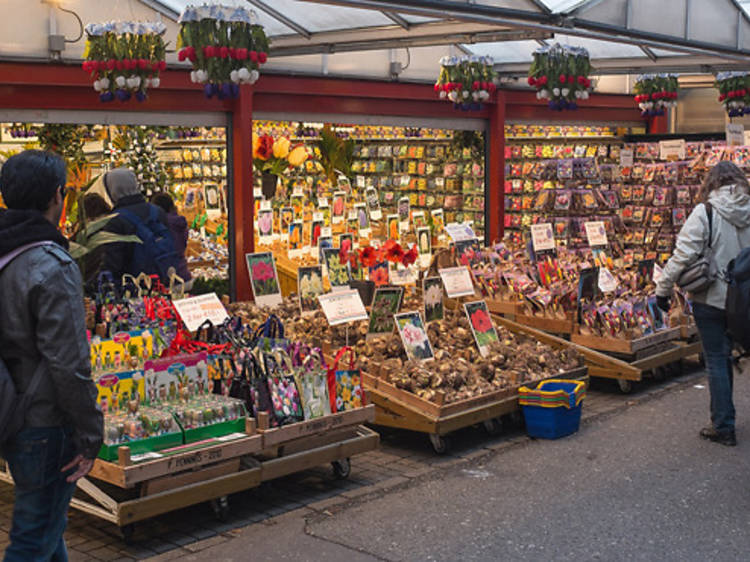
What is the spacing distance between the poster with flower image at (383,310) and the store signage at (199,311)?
131cm

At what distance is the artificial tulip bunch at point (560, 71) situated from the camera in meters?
9.60

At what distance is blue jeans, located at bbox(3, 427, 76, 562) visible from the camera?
2.99 metres

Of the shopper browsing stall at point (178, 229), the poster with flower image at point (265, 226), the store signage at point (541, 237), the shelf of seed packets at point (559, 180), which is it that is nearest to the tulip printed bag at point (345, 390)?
the shopper browsing stall at point (178, 229)

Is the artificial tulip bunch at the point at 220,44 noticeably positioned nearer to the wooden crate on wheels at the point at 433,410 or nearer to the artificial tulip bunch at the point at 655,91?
the wooden crate on wheels at the point at 433,410

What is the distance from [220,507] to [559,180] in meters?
7.89

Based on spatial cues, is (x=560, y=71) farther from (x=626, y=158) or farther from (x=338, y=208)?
(x=626, y=158)

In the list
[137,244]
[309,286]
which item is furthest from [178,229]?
[309,286]

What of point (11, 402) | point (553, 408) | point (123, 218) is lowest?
point (553, 408)

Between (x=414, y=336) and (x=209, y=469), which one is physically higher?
(x=414, y=336)

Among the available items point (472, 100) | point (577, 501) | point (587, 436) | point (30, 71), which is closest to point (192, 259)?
point (30, 71)

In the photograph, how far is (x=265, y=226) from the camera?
10.1 metres

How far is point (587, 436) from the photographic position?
21.3 feet

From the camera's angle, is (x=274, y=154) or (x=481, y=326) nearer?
(x=481, y=326)

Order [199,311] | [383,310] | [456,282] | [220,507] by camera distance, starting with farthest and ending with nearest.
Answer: [456,282], [383,310], [199,311], [220,507]
